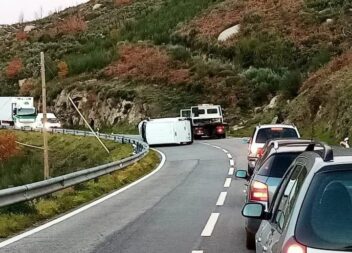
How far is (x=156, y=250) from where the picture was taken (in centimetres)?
909

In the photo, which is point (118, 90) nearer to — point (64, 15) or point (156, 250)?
point (156, 250)

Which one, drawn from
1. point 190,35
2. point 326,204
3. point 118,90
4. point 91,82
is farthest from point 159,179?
point 190,35

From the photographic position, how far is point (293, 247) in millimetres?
3771

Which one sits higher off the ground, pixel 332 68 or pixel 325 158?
pixel 332 68

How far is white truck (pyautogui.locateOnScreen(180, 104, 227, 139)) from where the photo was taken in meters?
49.7

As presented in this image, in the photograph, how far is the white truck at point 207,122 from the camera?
49.7 meters

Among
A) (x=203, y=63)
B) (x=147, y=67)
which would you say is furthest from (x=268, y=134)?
(x=147, y=67)

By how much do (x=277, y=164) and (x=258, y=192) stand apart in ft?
1.51

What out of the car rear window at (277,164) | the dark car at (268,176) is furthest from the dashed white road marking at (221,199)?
the car rear window at (277,164)

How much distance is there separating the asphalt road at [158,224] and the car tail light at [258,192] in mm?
762

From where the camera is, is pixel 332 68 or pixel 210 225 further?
pixel 332 68

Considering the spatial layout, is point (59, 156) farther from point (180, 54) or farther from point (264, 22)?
point (264, 22)

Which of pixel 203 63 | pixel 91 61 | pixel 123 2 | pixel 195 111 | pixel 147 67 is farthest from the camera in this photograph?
pixel 123 2

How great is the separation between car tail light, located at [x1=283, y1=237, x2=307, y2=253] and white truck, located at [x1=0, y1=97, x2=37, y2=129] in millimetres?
62473
